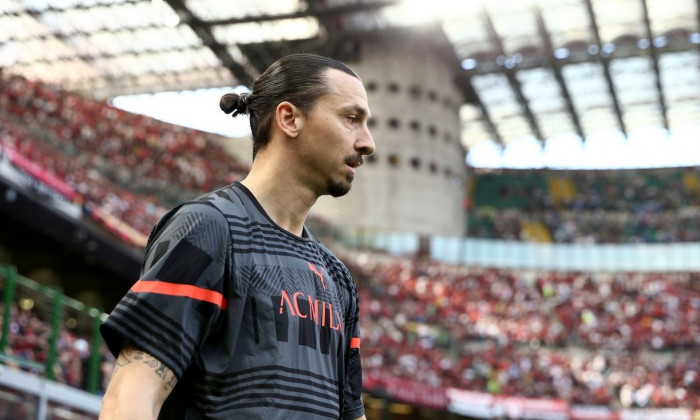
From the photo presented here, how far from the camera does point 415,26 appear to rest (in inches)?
1636

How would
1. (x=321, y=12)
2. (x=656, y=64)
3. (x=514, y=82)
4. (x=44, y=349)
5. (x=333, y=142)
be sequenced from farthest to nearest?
(x=514, y=82) < (x=656, y=64) < (x=321, y=12) < (x=44, y=349) < (x=333, y=142)

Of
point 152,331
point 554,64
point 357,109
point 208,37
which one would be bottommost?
point 152,331

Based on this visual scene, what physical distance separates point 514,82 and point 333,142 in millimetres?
43242

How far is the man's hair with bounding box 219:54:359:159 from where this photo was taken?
2.48 m

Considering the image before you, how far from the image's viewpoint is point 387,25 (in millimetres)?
41469

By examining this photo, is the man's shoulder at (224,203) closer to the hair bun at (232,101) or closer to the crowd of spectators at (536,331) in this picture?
the hair bun at (232,101)

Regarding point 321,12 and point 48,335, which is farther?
point 321,12

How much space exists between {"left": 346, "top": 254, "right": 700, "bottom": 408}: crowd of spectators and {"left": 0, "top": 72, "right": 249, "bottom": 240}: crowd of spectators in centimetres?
749

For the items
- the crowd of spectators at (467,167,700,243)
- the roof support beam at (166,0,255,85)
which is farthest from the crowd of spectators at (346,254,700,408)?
the roof support beam at (166,0,255,85)

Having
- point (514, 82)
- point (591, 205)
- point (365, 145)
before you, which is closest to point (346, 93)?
point (365, 145)

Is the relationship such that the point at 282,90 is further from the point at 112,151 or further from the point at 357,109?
the point at 112,151

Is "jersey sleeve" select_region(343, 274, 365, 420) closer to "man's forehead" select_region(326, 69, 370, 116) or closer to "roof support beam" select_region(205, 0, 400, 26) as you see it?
"man's forehead" select_region(326, 69, 370, 116)

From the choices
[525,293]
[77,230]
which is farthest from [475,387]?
[77,230]

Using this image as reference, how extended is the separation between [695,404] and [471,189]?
84.0 ft
